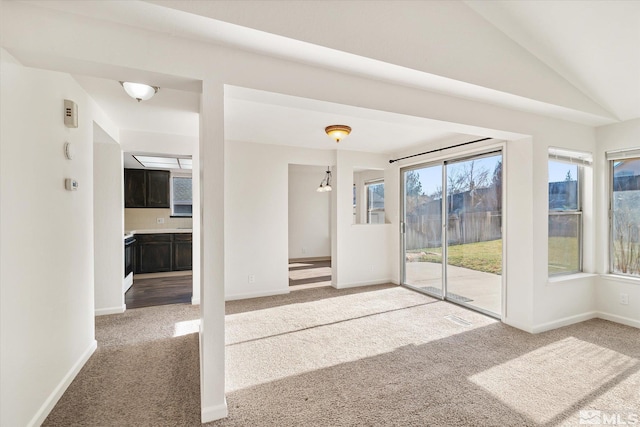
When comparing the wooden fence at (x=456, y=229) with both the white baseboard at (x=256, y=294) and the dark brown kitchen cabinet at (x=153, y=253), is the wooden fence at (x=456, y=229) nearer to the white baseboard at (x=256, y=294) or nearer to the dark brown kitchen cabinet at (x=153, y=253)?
the white baseboard at (x=256, y=294)

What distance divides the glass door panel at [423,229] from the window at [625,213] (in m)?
2.00

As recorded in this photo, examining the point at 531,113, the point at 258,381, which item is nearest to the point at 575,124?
the point at 531,113

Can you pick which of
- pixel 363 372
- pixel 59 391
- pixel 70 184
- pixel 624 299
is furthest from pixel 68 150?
pixel 624 299

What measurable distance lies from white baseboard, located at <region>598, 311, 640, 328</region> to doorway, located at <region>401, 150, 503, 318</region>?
4.11 ft

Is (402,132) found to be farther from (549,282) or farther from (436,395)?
(436,395)

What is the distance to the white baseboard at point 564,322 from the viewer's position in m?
3.27

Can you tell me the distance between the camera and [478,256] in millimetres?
4027

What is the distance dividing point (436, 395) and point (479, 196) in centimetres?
275

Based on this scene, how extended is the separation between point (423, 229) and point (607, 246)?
2.25m

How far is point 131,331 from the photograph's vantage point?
330 cm

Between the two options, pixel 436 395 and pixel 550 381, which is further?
pixel 550 381

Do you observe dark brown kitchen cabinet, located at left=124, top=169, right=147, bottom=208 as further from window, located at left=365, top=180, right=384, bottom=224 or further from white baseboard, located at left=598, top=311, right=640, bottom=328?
white baseboard, located at left=598, top=311, right=640, bottom=328

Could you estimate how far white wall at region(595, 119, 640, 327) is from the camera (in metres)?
3.39

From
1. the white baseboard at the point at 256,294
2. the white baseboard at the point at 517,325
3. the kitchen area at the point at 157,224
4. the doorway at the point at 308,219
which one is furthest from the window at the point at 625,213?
the kitchen area at the point at 157,224
